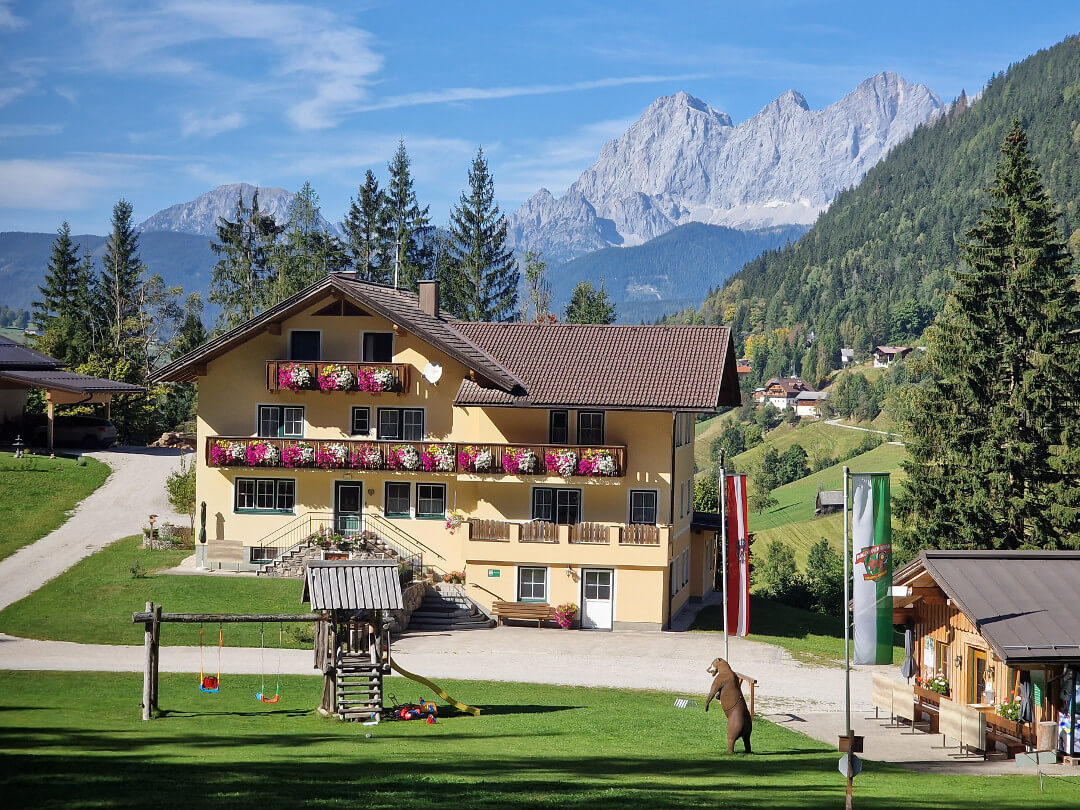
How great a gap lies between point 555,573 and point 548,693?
11428 mm

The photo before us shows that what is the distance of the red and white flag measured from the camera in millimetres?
30844

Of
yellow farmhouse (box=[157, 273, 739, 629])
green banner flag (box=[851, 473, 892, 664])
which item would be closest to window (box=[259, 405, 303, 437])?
yellow farmhouse (box=[157, 273, 739, 629])

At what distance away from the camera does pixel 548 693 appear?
2978 cm

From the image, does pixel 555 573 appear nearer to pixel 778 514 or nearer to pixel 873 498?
pixel 873 498

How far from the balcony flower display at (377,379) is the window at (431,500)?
3715mm

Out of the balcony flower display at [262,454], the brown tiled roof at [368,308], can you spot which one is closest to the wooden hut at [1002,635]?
the brown tiled roof at [368,308]

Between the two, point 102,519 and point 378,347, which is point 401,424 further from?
point 102,519

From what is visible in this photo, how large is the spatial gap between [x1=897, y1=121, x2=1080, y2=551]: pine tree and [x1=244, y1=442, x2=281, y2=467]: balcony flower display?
24.2 metres

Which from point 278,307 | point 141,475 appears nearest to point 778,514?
point 141,475

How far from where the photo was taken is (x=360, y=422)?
44.2 meters

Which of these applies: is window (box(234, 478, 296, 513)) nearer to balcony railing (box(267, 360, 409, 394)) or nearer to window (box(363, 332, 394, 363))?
balcony railing (box(267, 360, 409, 394))

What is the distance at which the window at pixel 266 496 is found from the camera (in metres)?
44.0

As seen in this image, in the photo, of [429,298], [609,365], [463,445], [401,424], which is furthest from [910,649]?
[429,298]

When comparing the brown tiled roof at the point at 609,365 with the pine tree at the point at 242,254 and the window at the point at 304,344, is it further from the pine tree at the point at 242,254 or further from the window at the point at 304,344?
the pine tree at the point at 242,254
